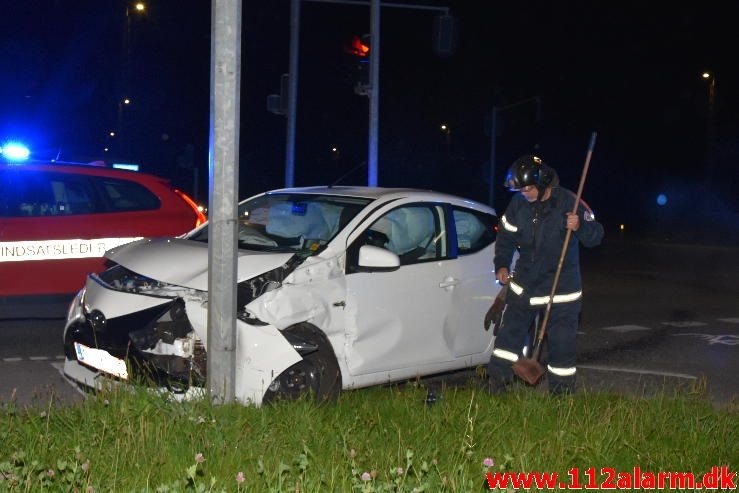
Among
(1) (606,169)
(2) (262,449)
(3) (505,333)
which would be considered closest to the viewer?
(2) (262,449)

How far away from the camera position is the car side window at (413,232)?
7371mm

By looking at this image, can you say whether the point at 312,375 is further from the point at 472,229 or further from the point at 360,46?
the point at 360,46

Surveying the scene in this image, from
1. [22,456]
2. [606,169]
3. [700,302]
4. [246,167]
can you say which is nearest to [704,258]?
[700,302]

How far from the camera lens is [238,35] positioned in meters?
5.52

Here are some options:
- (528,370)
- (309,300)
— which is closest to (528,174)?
(528,370)

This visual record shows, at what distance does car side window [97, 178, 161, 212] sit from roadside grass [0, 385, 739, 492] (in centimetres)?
494

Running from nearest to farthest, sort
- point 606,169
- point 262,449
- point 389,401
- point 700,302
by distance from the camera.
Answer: point 262,449 < point 389,401 < point 700,302 < point 606,169

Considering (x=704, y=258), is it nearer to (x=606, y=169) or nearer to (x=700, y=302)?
(x=700, y=302)

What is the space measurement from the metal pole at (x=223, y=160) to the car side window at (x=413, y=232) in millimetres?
1864

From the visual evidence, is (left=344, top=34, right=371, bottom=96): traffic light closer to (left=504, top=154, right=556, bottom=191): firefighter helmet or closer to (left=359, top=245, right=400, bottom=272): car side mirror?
(left=504, top=154, right=556, bottom=191): firefighter helmet

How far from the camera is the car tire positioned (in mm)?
6242

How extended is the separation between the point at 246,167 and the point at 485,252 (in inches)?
2600

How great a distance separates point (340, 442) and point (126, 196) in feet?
19.6

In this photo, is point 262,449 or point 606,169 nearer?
point 262,449
